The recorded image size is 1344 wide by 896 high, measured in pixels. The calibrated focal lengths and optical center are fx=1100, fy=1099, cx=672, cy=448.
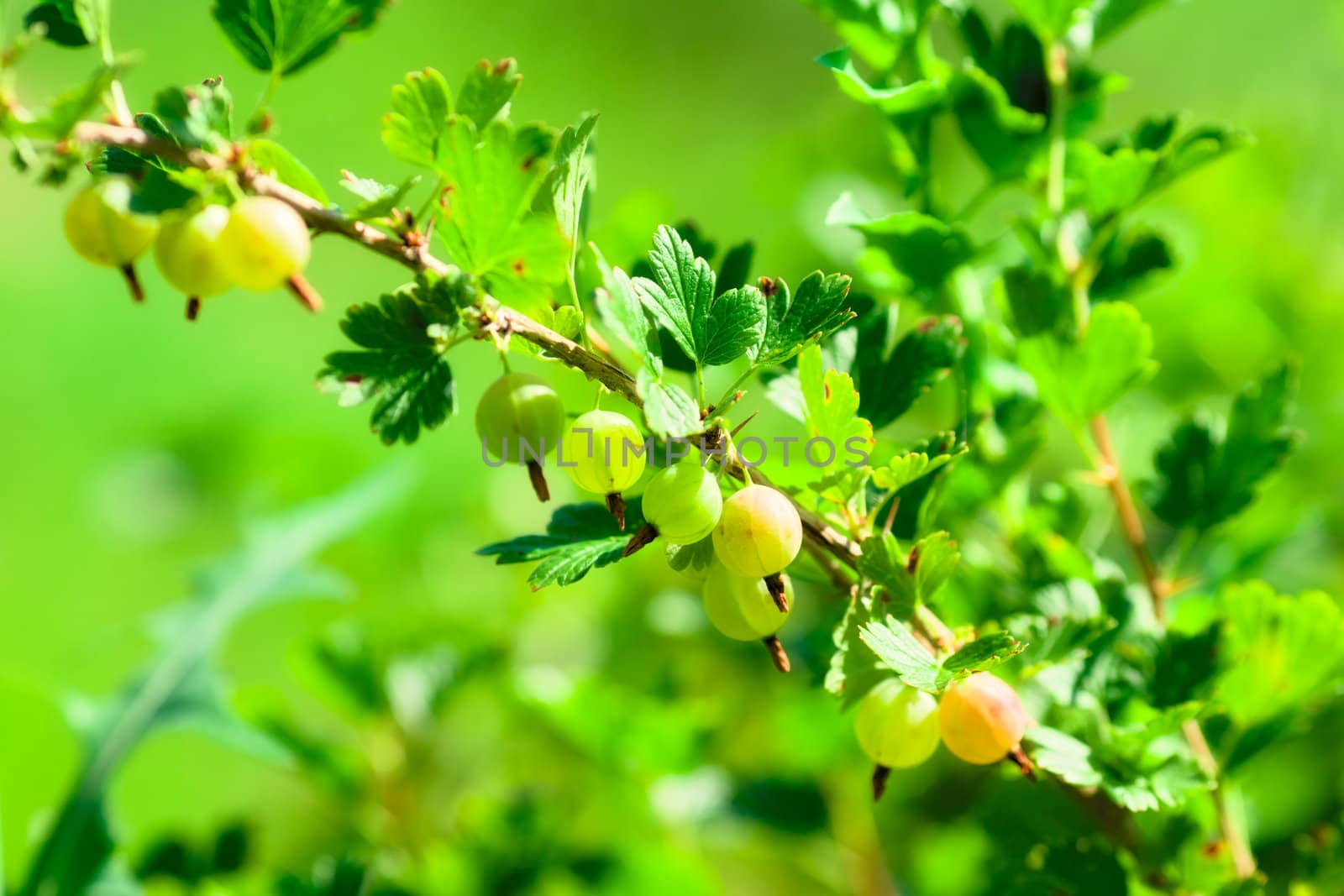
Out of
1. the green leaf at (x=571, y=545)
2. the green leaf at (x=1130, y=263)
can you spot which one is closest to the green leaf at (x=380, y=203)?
the green leaf at (x=571, y=545)

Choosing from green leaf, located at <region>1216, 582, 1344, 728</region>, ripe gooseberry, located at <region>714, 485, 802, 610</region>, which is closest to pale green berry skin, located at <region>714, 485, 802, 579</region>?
ripe gooseberry, located at <region>714, 485, 802, 610</region>

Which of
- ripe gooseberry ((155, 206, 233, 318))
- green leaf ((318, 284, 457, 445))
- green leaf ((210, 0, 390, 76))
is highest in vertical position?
green leaf ((210, 0, 390, 76))

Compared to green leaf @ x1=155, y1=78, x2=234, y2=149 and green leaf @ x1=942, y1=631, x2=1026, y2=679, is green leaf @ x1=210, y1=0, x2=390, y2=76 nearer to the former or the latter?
green leaf @ x1=155, y1=78, x2=234, y2=149

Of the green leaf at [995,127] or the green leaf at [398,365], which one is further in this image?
the green leaf at [995,127]

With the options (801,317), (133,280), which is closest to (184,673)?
(133,280)

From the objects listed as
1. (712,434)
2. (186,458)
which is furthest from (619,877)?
(186,458)

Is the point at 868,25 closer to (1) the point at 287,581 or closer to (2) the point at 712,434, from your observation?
(2) the point at 712,434

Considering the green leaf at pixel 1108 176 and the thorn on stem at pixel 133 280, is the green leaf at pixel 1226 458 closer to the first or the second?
the green leaf at pixel 1108 176

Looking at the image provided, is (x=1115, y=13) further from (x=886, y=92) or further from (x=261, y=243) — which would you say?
(x=261, y=243)
